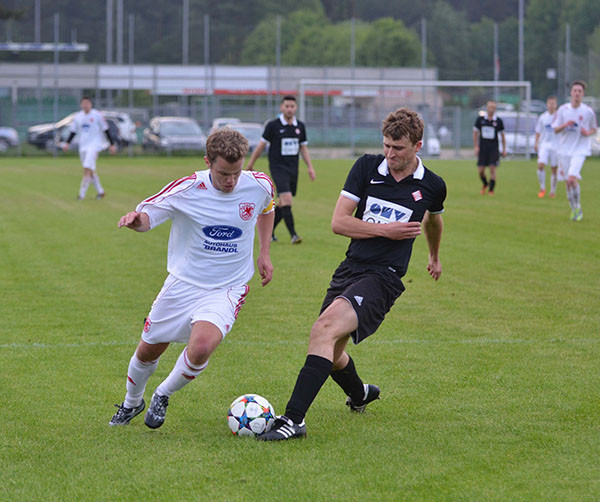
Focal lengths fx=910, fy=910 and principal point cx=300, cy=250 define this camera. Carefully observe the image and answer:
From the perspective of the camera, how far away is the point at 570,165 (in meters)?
15.3

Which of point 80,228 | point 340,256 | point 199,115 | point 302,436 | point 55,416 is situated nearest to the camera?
point 302,436

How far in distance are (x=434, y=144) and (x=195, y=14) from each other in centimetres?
3110

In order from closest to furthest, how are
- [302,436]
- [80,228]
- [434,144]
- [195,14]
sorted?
[302,436] < [80,228] < [434,144] < [195,14]

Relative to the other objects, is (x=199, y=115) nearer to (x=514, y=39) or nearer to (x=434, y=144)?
(x=434, y=144)

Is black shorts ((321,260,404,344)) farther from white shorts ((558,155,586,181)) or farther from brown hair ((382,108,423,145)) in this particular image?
white shorts ((558,155,586,181))

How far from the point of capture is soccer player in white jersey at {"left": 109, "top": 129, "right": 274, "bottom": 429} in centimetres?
475

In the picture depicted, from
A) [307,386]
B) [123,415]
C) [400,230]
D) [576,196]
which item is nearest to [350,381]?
[307,386]

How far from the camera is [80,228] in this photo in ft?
48.0

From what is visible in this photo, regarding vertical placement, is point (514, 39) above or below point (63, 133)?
above

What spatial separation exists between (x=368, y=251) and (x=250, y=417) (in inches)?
44.3

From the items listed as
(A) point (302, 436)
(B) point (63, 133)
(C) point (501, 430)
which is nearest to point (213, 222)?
(A) point (302, 436)

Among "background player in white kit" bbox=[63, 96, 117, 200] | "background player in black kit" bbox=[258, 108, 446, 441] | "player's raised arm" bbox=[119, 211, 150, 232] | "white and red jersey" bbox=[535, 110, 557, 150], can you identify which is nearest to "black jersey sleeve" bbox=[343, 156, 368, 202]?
→ "background player in black kit" bbox=[258, 108, 446, 441]

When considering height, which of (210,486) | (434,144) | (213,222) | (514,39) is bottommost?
(210,486)

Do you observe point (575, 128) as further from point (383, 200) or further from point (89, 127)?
point (383, 200)
